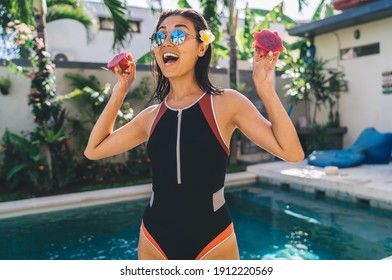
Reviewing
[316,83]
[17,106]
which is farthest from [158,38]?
[316,83]

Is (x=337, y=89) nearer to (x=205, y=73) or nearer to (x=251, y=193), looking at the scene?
(x=251, y=193)

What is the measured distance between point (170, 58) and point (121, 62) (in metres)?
0.27

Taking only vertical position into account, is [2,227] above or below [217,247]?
below

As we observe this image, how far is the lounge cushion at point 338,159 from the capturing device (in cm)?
975

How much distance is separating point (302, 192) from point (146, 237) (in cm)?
738

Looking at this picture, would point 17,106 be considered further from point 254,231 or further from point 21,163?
point 254,231

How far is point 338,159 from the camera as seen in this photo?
985 centimetres

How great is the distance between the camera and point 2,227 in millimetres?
6527

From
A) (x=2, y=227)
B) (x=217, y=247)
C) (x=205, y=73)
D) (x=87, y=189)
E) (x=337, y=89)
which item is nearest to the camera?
(x=217, y=247)

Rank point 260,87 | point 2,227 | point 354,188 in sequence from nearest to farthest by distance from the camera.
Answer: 1. point 260,87
2. point 2,227
3. point 354,188

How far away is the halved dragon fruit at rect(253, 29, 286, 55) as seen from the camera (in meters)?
1.42

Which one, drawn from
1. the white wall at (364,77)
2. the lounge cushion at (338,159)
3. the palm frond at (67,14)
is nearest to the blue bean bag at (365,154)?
the lounge cushion at (338,159)

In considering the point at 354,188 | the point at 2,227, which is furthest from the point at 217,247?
the point at 354,188
